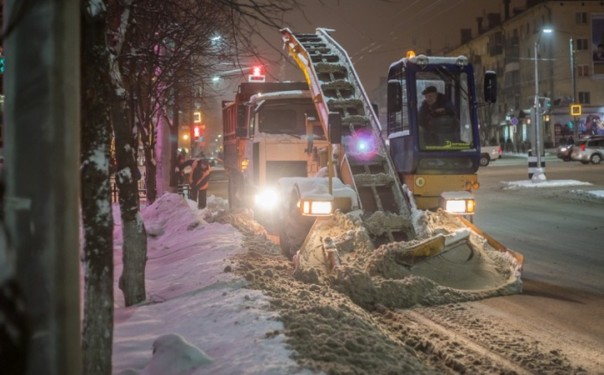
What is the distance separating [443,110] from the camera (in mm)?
10617

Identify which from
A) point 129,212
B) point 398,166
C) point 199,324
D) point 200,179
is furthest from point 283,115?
point 199,324

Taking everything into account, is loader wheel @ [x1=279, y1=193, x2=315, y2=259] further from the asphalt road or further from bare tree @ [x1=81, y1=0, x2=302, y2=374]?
the asphalt road

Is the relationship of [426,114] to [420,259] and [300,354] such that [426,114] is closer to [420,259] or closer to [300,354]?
[420,259]

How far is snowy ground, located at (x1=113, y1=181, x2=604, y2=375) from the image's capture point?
5.12m

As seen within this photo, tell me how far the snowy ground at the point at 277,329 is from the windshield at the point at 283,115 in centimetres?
475

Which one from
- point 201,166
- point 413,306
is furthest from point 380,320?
point 201,166

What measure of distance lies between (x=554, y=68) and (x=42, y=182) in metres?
80.0

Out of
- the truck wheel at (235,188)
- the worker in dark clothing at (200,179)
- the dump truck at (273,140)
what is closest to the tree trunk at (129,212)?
the dump truck at (273,140)

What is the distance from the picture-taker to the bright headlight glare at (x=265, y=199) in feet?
43.8

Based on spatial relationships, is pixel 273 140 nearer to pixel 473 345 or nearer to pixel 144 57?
pixel 144 57

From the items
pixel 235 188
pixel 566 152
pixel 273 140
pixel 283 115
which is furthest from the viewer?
pixel 566 152

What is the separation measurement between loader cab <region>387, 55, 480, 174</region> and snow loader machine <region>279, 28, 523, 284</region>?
2 cm

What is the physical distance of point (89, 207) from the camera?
4.79 meters

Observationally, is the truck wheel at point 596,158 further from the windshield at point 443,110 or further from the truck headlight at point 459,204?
the truck headlight at point 459,204
